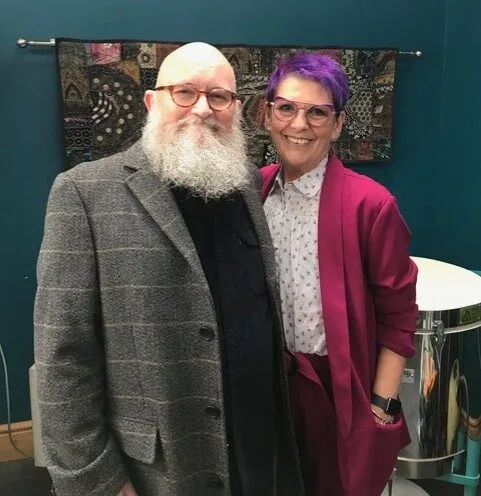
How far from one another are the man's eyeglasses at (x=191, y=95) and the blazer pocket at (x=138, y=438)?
60 centimetres

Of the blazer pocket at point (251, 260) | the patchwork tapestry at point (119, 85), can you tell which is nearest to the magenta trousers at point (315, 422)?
the blazer pocket at point (251, 260)

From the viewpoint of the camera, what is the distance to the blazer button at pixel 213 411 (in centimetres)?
106

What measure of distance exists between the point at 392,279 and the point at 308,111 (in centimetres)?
40

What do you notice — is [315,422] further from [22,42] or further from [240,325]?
[22,42]

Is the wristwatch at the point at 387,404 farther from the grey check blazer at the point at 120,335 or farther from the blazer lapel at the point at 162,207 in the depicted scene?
the blazer lapel at the point at 162,207

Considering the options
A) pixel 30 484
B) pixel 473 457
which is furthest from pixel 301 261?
pixel 30 484

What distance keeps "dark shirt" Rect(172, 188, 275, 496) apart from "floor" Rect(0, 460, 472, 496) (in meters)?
1.31

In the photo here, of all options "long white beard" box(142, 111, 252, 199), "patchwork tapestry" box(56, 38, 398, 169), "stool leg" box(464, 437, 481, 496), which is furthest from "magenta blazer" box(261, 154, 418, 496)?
"patchwork tapestry" box(56, 38, 398, 169)

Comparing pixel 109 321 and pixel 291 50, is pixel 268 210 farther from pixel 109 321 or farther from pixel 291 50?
pixel 291 50

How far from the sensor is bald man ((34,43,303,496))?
3.24ft

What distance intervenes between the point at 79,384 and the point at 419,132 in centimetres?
230

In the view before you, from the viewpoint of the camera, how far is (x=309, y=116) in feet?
3.94

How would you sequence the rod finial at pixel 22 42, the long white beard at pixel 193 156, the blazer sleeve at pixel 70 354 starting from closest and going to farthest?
the blazer sleeve at pixel 70 354
the long white beard at pixel 193 156
the rod finial at pixel 22 42

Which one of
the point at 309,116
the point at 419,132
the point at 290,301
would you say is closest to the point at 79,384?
the point at 290,301
